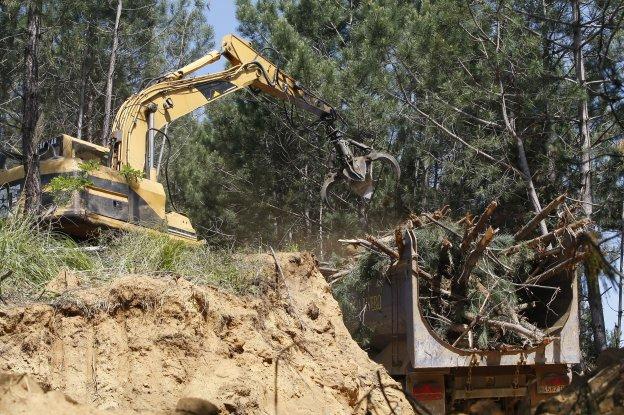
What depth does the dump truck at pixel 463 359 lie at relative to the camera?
8164mm

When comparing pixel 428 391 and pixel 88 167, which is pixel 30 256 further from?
pixel 428 391

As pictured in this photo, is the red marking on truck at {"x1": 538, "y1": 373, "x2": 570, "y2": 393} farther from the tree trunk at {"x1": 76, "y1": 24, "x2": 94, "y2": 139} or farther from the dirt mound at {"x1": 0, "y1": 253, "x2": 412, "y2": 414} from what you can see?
the tree trunk at {"x1": 76, "y1": 24, "x2": 94, "y2": 139}

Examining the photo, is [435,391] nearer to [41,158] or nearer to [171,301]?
[171,301]

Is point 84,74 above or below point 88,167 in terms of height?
above

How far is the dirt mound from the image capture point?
6531mm

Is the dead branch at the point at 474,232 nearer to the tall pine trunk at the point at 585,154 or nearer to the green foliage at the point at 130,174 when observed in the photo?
the green foliage at the point at 130,174

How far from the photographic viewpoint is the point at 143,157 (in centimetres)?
1109

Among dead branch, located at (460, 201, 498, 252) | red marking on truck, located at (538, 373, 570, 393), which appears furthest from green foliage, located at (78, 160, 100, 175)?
red marking on truck, located at (538, 373, 570, 393)

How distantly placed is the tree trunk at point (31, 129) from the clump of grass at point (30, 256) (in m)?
0.86

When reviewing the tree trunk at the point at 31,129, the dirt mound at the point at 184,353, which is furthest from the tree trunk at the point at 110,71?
the dirt mound at the point at 184,353

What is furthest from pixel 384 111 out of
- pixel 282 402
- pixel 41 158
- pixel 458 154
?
pixel 282 402

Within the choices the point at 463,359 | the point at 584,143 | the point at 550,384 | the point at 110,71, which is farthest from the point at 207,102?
the point at 110,71

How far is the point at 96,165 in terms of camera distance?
9.73 meters

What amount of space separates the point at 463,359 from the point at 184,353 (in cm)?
282
